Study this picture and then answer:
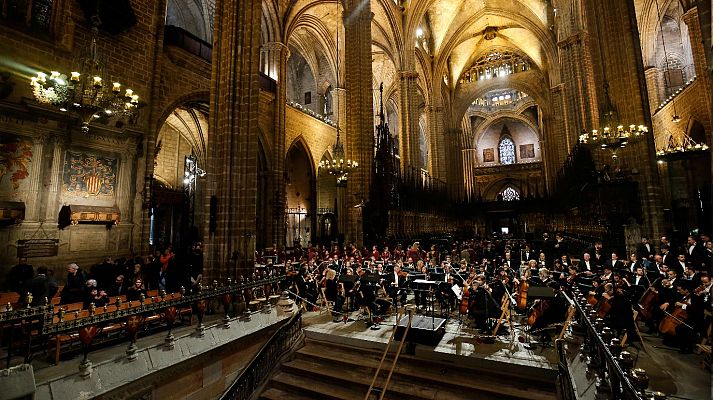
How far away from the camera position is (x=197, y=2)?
1661 centimetres

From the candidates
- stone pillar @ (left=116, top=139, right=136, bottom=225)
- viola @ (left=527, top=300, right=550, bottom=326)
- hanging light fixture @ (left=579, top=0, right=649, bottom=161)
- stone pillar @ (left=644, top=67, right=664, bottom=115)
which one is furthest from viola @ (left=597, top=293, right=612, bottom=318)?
stone pillar @ (left=644, top=67, right=664, bottom=115)

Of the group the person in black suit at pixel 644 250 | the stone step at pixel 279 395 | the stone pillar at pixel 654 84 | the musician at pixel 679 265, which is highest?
the stone pillar at pixel 654 84

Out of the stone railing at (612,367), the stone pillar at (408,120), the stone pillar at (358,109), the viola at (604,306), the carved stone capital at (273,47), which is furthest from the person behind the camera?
the stone pillar at (408,120)

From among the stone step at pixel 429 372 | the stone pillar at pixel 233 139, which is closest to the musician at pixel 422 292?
the stone step at pixel 429 372

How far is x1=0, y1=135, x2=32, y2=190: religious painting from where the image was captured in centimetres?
802

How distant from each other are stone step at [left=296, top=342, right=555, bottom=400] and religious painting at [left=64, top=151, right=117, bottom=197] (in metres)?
7.79

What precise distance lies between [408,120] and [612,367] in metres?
19.7

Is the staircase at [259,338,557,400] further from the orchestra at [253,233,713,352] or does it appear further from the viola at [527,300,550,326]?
the viola at [527,300,550,326]

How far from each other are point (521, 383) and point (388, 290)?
150 inches

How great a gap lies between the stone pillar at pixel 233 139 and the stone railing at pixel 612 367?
Answer: 21.2 ft

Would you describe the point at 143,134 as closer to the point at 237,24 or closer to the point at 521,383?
the point at 237,24

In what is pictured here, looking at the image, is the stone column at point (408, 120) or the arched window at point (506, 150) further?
the arched window at point (506, 150)

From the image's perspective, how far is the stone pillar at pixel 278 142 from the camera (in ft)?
50.3

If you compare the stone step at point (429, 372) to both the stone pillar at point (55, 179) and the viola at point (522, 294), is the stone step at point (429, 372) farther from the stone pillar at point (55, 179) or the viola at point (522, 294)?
the stone pillar at point (55, 179)
